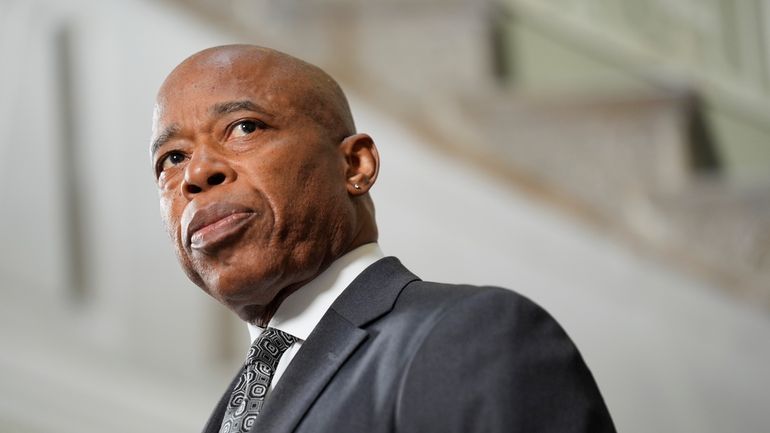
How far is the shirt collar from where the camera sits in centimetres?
125

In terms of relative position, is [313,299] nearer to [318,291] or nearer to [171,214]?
[318,291]

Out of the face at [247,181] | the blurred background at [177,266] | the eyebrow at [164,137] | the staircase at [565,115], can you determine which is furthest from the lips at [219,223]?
the staircase at [565,115]

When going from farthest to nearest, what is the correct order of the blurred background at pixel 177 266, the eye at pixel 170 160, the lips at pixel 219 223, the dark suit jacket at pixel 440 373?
the blurred background at pixel 177 266, the eye at pixel 170 160, the lips at pixel 219 223, the dark suit jacket at pixel 440 373

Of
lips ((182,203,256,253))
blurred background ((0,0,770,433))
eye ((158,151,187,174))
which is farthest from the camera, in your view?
blurred background ((0,0,770,433))

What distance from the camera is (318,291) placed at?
4.15 ft

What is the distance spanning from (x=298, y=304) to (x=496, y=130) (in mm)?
3438

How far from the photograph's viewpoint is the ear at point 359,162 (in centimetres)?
131

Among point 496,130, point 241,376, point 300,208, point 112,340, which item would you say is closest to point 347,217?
point 300,208

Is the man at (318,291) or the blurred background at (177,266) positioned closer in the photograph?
the man at (318,291)

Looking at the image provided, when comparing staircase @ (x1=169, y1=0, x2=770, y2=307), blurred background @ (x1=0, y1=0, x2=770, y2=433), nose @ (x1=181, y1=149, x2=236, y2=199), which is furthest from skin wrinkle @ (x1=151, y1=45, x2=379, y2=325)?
staircase @ (x1=169, y1=0, x2=770, y2=307)

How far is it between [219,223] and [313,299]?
0.15m

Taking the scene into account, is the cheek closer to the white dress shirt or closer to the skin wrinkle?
the skin wrinkle

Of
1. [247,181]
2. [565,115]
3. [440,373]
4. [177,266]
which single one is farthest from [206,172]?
[565,115]

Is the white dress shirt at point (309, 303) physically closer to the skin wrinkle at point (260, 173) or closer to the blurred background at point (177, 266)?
the skin wrinkle at point (260, 173)
